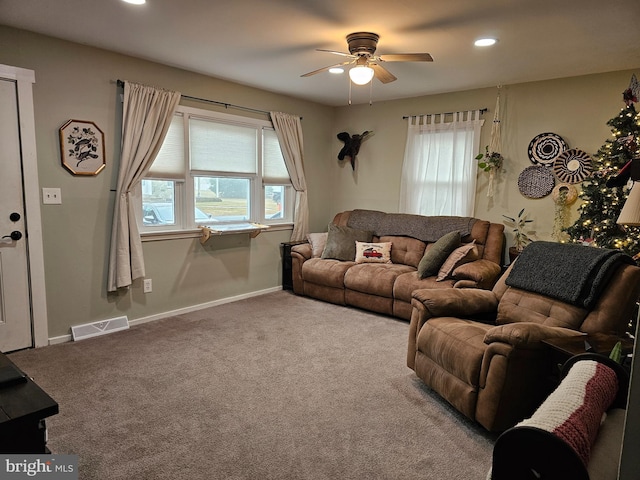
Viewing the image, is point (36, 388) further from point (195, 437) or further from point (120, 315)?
point (120, 315)

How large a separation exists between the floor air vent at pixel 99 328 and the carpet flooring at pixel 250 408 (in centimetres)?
8

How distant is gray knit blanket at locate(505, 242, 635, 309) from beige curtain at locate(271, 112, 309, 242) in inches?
123

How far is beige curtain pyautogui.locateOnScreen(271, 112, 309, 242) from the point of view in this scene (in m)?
5.10

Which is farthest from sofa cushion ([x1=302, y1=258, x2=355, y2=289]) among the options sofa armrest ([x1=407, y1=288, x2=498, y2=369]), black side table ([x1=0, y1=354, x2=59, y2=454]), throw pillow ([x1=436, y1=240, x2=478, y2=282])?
black side table ([x1=0, y1=354, x2=59, y2=454])

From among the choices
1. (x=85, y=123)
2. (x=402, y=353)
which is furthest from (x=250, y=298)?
(x=85, y=123)

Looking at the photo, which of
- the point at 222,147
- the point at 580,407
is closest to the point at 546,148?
the point at 222,147

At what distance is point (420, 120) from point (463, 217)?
4.64ft

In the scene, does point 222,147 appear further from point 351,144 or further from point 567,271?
point 567,271

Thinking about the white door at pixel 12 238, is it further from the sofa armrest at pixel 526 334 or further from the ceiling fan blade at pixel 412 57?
the sofa armrest at pixel 526 334

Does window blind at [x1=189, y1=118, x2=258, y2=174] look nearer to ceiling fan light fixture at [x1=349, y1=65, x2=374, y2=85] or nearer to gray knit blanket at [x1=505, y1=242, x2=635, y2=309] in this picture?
ceiling fan light fixture at [x1=349, y1=65, x2=374, y2=85]

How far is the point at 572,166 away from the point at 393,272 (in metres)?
2.13

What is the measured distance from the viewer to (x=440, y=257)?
4.09 metres

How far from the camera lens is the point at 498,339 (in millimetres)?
2088

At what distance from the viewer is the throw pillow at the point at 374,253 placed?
4.77 metres
